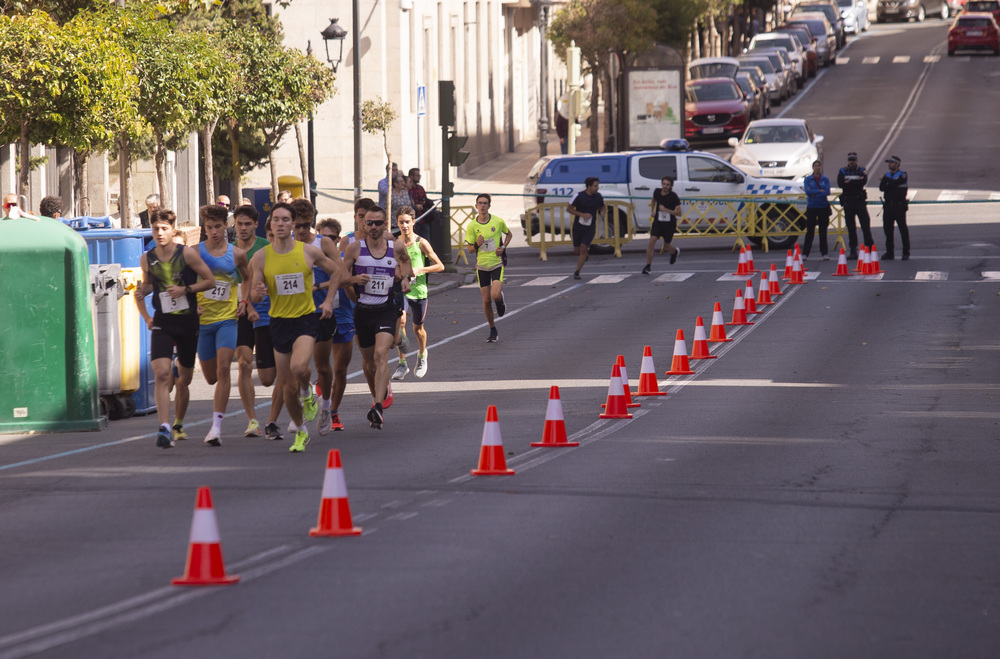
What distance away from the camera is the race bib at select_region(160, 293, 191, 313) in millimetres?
11891

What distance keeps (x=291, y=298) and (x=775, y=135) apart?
28.9 m

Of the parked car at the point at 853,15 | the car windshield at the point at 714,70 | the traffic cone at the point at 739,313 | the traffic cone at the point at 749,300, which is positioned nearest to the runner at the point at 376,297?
the traffic cone at the point at 739,313

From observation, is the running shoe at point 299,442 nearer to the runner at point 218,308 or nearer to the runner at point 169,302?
the runner at point 218,308

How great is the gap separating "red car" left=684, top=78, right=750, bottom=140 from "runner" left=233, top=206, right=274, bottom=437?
3653cm

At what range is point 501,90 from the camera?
57500 millimetres

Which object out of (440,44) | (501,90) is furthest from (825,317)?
(501,90)

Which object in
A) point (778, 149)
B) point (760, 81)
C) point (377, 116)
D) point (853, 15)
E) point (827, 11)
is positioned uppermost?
point (853, 15)

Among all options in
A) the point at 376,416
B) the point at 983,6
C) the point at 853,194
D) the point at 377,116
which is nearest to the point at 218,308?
the point at 376,416

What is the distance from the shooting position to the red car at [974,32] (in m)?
73.2

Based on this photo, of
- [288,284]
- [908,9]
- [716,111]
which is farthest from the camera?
[908,9]

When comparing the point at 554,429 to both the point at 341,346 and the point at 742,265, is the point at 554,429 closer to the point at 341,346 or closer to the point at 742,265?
the point at 341,346

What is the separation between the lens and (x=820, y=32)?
72000mm

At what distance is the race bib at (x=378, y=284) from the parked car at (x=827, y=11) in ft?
215

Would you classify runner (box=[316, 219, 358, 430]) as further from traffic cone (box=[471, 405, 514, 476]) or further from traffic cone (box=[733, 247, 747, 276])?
traffic cone (box=[733, 247, 747, 276])
